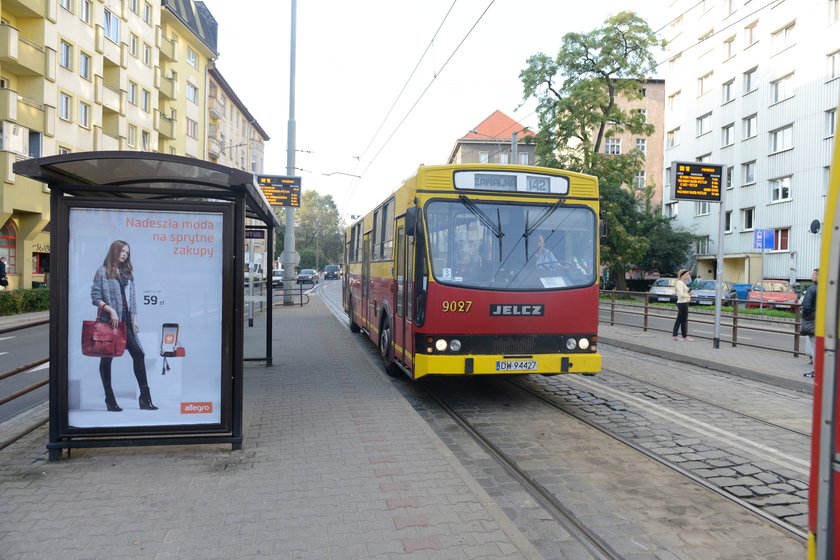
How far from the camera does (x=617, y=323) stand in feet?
65.2

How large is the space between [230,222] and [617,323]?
16302mm

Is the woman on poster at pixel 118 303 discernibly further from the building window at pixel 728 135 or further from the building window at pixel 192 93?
the building window at pixel 192 93

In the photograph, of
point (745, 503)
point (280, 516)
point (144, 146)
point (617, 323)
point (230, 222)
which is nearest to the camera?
point (280, 516)

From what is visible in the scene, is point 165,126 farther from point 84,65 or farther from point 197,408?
point 197,408

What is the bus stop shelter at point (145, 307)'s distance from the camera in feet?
17.2

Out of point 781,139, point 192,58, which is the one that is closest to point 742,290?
point 781,139

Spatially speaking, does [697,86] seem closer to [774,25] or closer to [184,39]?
[774,25]

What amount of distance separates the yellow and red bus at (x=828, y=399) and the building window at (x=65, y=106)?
1318 inches

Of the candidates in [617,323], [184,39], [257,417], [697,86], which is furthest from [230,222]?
[184,39]

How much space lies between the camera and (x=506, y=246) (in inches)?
308

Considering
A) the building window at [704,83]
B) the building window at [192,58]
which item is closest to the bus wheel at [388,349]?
the building window at [704,83]

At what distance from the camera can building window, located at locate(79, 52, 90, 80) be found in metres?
31.9

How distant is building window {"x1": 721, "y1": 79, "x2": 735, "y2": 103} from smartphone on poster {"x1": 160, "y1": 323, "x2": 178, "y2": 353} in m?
41.3

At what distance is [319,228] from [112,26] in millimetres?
71449
